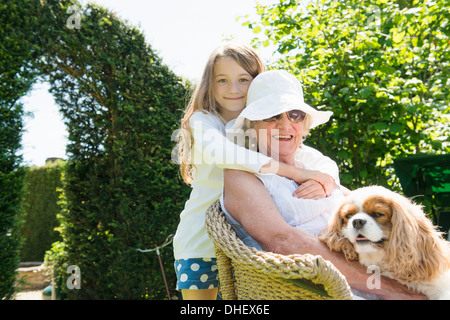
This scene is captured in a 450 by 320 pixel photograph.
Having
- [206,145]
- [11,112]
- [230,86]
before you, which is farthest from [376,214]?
[11,112]

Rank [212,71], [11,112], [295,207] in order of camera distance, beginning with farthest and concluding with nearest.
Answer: [11,112] < [212,71] < [295,207]

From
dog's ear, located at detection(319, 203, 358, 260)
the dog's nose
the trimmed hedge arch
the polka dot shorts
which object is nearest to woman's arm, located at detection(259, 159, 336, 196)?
dog's ear, located at detection(319, 203, 358, 260)

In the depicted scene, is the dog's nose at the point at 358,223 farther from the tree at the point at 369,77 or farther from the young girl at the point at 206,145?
the tree at the point at 369,77

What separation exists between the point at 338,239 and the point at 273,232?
263mm

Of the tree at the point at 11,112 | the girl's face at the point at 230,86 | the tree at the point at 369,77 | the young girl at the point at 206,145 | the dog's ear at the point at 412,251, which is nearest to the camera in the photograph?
the dog's ear at the point at 412,251

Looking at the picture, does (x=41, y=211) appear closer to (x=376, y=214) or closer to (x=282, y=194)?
(x=282, y=194)

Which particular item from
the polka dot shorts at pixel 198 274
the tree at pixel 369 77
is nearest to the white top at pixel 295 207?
the polka dot shorts at pixel 198 274

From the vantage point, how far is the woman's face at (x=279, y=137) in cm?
193

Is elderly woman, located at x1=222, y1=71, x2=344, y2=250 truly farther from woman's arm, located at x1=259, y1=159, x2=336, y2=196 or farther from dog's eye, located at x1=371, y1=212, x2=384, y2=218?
dog's eye, located at x1=371, y1=212, x2=384, y2=218

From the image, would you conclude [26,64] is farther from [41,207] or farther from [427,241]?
[41,207]

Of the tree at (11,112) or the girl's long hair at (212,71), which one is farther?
the tree at (11,112)

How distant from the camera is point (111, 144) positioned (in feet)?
16.2

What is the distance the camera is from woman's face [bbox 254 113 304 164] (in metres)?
1.93

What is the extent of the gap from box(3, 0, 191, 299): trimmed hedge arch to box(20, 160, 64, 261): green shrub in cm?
515
